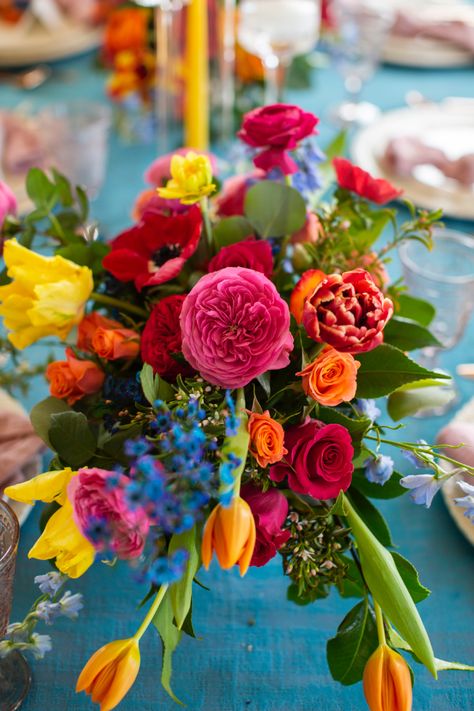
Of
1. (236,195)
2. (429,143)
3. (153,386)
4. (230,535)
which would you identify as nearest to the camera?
(230,535)

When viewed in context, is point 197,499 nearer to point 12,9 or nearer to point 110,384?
point 110,384

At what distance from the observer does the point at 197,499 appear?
16.4 inches

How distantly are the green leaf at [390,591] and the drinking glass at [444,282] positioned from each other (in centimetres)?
26

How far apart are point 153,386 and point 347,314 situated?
14 centimetres

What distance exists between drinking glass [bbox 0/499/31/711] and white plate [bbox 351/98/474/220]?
2.50ft

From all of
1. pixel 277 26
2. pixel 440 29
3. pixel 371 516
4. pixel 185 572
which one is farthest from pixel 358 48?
pixel 185 572

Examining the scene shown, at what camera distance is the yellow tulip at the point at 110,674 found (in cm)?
46

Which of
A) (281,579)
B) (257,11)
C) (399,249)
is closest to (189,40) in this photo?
(257,11)

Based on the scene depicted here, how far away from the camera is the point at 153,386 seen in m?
0.53

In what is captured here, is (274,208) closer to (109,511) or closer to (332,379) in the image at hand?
(332,379)

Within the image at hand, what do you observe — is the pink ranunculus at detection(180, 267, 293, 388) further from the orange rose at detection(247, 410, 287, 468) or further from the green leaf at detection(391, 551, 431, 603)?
the green leaf at detection(391, 551, 431, 603)

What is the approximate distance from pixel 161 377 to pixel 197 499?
0.57ft

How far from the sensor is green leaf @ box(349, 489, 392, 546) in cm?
59

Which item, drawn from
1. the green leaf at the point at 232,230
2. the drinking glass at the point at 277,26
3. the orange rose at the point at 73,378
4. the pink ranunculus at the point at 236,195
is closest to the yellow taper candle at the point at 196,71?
the drinking glass at the point at 277,26
